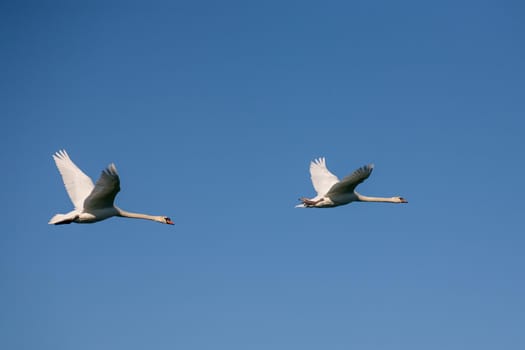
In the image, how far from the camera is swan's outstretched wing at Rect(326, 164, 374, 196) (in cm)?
3900

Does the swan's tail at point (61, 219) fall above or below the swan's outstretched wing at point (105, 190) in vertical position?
below

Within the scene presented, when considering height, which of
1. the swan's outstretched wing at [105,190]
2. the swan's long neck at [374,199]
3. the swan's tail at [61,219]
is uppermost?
the swan's long neck at [374,199]

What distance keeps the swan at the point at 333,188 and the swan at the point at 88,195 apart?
7.76 m

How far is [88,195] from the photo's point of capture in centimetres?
4056

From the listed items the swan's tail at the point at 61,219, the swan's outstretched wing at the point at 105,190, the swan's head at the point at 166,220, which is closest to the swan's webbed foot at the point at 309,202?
the swan's head at the point at 166,220

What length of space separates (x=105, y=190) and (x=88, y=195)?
170 inches

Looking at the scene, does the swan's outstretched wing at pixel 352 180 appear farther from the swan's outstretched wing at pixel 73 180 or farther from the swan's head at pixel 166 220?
the swan's outstretched wing at pixel 73 180

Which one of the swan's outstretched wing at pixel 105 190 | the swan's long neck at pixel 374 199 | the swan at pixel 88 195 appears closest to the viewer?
the swan's outstretched wing at pixel 105 190

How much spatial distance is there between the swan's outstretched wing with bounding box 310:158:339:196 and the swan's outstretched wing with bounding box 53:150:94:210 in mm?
12530

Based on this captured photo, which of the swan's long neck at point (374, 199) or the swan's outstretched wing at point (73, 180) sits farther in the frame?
the swan's long neck at point (374, 199)

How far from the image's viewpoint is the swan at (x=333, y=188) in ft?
132

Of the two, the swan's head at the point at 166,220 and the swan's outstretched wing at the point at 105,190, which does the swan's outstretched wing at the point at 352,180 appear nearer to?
the swan's head at the point at 166,220

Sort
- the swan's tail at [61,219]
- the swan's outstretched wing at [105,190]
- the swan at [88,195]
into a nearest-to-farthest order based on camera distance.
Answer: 1. the swan's outstretched wing at [105,190]
2. the swan at [88,195]
3. the swan's tail at [61,219]

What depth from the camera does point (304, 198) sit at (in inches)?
1748
